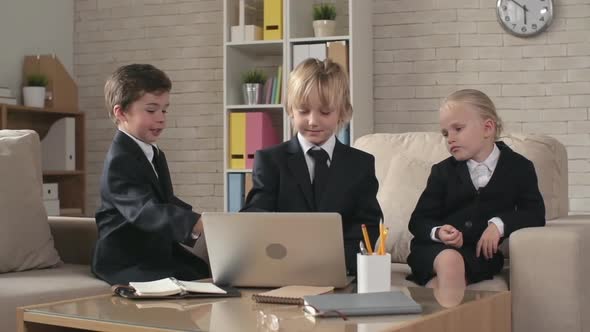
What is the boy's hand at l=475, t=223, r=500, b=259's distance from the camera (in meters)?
2.34

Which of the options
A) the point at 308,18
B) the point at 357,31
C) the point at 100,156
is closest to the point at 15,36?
the point at 100,156

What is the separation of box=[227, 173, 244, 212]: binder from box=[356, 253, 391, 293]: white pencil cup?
2692mm

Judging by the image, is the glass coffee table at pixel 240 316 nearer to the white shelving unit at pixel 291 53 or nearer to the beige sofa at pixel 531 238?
the beige sofa at pixel 531 238

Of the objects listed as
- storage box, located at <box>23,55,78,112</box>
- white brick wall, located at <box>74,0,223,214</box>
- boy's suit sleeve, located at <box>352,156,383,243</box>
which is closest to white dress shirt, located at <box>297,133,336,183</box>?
boy's suit sleeve, located at <box>352,156,383,243</box>

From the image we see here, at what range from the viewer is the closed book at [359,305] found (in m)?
1.61

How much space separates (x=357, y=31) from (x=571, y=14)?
1.05 meters

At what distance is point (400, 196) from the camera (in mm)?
2791

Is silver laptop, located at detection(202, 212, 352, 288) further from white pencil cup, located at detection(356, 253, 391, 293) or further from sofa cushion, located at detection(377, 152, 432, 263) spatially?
sofa cushion, located at detection(377, 152, 432, 263)

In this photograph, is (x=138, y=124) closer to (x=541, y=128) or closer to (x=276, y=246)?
(x=276, y=246)

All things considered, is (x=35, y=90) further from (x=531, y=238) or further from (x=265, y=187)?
(x=531, y=238)

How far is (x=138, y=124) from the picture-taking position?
2.56 meters

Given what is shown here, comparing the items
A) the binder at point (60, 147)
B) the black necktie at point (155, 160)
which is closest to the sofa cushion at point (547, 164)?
the black necktie at point (155, 160)

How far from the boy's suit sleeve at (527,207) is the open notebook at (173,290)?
87 cm

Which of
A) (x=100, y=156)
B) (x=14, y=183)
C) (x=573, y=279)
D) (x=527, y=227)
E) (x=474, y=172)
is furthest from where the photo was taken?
(x=100, y=156)
